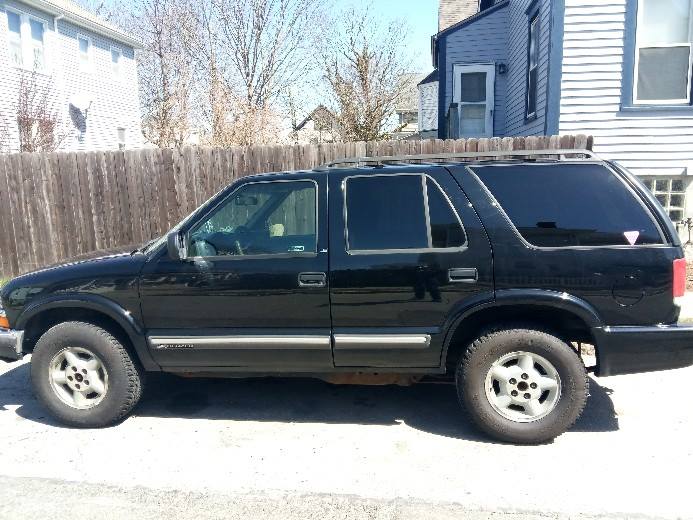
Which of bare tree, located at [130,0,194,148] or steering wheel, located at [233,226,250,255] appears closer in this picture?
steering wheel, located at [233,226,250,255]

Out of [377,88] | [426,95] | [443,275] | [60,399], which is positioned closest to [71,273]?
[60,399]

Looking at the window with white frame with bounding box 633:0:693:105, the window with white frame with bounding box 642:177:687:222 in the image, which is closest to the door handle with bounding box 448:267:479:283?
the window with white frame with bounding box 642:177:687:222

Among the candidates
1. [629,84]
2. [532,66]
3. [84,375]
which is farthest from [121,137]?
[84,375]

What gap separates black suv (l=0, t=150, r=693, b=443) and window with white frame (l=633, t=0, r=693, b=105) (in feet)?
20.2

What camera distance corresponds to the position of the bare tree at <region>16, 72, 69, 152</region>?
15.2m

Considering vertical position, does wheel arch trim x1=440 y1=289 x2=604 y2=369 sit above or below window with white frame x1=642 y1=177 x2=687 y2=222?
below

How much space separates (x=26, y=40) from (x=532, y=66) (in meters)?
16.5

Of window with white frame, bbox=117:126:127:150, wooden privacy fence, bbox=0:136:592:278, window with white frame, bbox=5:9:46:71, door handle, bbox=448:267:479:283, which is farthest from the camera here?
window with white frame, bbox=117:126:127:150

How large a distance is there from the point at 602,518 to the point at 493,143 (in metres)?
5.81

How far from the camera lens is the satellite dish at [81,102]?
1955cm

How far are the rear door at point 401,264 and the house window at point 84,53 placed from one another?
2100 cm

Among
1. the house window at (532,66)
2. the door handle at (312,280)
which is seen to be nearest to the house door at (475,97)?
the house window at (532,66)

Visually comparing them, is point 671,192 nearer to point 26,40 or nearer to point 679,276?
point 679,276

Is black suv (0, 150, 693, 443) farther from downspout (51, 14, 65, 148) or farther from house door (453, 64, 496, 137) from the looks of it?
downspout (51, 14, 65, 148)
